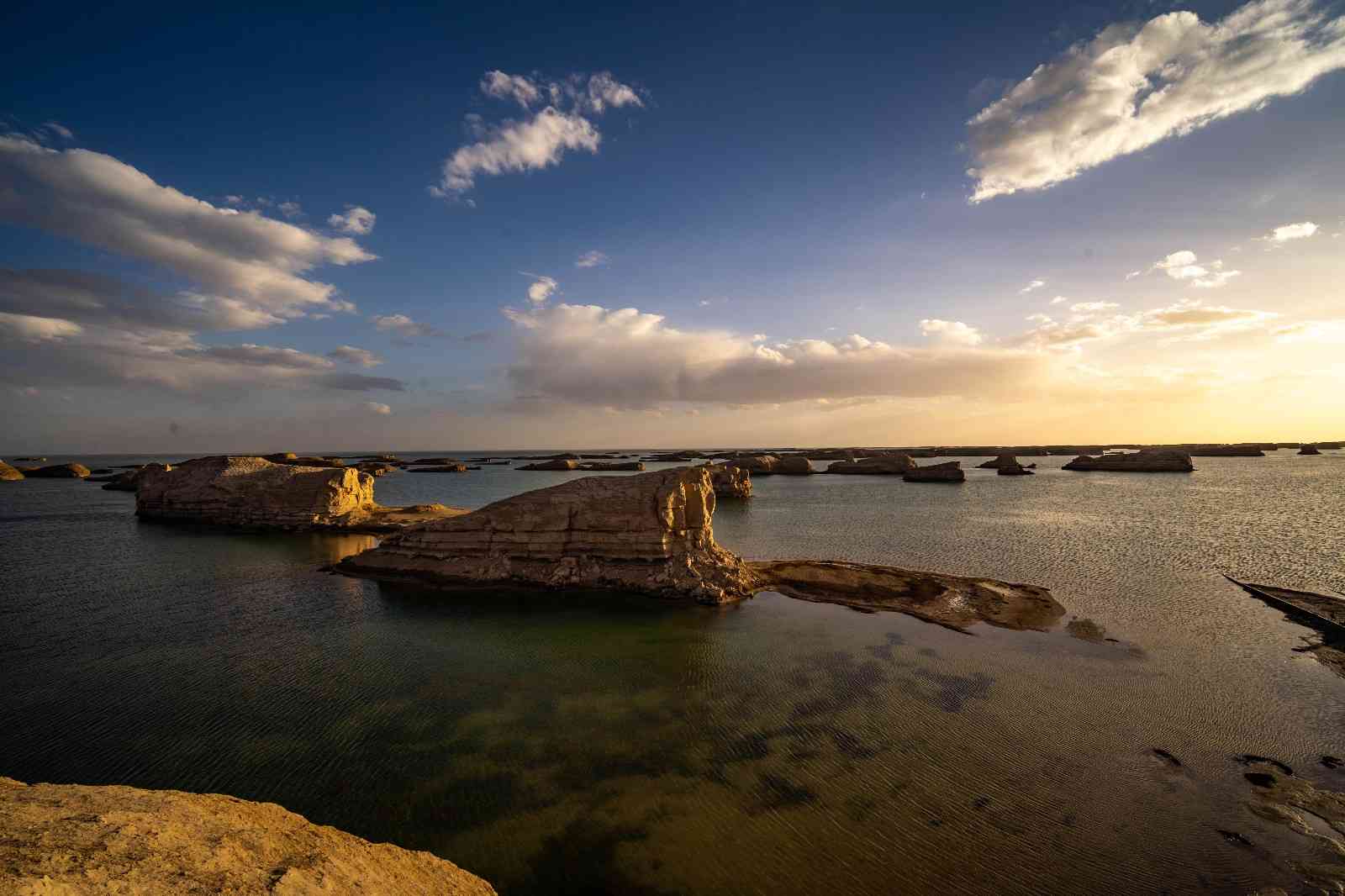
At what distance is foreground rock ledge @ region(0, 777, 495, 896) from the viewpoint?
15.4 feet

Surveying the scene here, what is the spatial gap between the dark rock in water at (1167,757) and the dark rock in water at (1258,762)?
133 cm

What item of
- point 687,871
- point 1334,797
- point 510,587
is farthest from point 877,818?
point 510,587

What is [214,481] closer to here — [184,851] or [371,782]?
[371,782]

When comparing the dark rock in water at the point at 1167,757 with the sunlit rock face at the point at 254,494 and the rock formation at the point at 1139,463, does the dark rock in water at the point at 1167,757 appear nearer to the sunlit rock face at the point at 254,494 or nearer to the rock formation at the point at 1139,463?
the sunlit rock face at the point at 254,494

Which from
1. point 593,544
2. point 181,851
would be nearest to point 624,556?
point 593,544

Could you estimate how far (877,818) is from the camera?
9844 millimetres

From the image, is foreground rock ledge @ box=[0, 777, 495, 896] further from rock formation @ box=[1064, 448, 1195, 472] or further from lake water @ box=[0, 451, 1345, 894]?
rock formation @ box=[1064, 448, 1195, 472]

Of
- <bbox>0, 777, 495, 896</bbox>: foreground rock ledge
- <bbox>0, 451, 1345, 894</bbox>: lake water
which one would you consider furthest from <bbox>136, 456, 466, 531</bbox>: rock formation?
<bbox>0, 777, 495, 896</bbox>: foreground rock ledge

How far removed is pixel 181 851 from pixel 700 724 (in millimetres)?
10014

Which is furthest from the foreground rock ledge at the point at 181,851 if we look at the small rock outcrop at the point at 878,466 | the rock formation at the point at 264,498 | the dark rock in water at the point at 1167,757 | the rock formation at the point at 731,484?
the small rock outcrop at the point at 878,466

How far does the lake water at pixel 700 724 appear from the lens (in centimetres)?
907

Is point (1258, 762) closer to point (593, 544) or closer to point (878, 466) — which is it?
point (593, 544)

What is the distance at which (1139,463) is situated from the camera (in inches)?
4018

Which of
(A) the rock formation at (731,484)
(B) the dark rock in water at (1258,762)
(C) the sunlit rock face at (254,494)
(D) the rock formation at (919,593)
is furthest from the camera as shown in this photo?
(A) the rock formation at (731,484)
